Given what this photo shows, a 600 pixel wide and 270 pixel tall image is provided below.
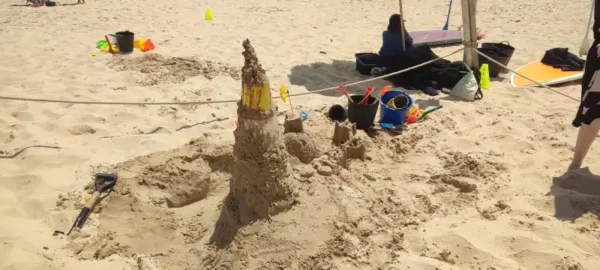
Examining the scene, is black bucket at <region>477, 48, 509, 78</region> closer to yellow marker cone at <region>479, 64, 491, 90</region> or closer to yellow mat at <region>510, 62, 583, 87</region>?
yellow mat at <region>510, 62, 583, 87</region>

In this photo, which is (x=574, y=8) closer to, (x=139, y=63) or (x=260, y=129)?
(x=139, y=63)

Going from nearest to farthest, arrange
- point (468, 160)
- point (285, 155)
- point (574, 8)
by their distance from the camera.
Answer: point (285, 155) → point (468, 160) → point (574, 8)

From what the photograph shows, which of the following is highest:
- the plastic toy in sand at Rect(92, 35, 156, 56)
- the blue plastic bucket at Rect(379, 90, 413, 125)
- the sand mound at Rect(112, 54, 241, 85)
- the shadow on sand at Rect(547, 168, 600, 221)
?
the plastic toy in sand at Rect(92, 35, 156, 56)

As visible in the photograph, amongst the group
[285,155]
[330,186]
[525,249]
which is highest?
[285,155]

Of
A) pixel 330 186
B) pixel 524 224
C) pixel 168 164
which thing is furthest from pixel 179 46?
pixel 524 224

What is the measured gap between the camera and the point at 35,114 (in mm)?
3977

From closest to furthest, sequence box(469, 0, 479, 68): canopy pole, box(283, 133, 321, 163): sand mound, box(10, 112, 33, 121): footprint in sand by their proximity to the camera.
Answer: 1. box(283, 133, 321, 163): sand mound
2. box(10, 112, 33, 121): footprint in sand
3. box(469, 0, 479, 68): canopy pole

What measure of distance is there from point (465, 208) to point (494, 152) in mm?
908

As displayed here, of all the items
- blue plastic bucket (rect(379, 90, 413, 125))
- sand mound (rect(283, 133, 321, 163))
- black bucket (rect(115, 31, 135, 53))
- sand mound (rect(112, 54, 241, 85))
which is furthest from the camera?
black bucket (rect(115, 31, 135, 53))

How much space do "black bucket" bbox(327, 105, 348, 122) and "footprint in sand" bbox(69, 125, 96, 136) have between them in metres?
2.15

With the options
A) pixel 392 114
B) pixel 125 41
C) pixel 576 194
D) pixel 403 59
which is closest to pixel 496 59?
pixel 403 59

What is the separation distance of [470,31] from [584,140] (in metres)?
2.30

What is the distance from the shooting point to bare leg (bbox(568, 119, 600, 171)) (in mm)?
2963

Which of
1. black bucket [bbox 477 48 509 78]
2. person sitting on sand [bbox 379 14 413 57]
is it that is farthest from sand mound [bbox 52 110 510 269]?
black bucket [bbox 477 48 509 78]
